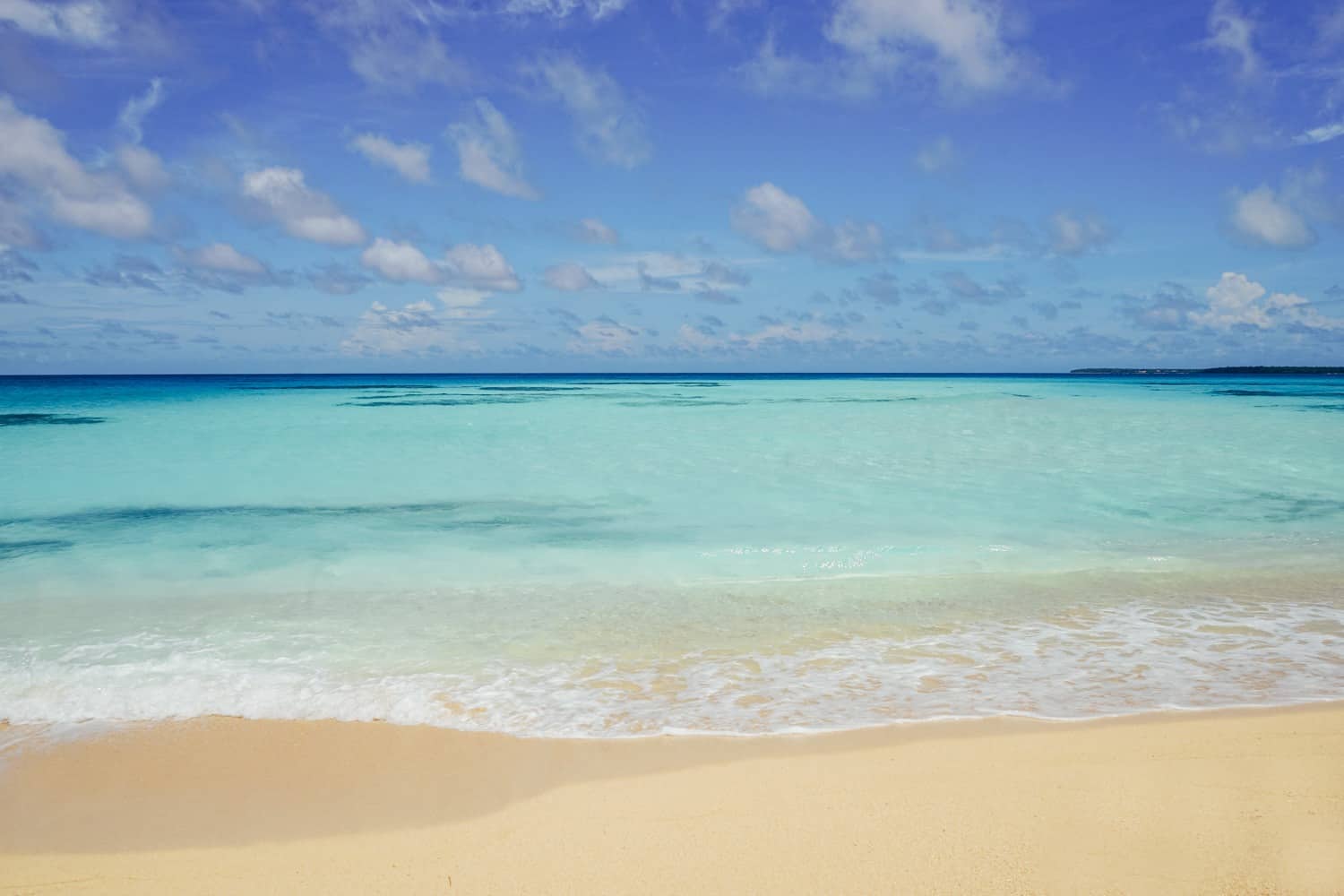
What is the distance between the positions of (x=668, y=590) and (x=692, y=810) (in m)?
3.22

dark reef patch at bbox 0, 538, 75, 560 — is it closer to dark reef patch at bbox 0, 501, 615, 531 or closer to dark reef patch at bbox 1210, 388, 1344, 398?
dark reef patch at bbox 0, 501, 615, 531

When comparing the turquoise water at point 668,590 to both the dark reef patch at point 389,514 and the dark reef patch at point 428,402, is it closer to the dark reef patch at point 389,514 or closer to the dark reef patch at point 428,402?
the dark reef patch at point 389,514

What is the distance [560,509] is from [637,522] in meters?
1.24

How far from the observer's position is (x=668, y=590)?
6234mm

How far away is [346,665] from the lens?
4.59 meters

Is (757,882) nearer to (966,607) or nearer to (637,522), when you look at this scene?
(966,607)

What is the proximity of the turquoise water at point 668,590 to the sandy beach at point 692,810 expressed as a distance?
0.94 feet

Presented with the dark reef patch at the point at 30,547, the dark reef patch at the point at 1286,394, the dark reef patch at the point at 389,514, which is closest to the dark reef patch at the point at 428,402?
the dark reef patch at the point at 389,514

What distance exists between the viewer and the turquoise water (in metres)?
4.16

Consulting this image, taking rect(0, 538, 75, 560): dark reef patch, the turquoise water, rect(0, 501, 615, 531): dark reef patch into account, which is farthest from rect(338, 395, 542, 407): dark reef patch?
rect(0, 538, 75, 560): dark reef patch

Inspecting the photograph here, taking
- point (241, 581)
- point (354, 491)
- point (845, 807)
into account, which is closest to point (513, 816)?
point (845, 807)

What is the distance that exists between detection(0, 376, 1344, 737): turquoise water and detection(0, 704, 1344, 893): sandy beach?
29 centimetres

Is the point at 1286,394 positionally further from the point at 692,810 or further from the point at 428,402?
the point at 692,810

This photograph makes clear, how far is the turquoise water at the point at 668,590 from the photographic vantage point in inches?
164
